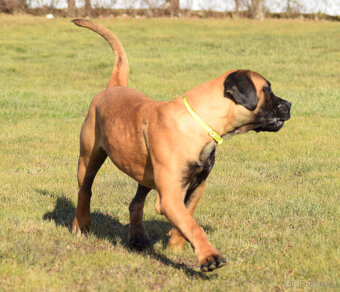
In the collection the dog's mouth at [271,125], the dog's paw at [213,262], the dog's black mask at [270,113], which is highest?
the dog's black mask at [270,113]

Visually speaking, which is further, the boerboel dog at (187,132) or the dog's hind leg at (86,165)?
the dog's hind leg at (86,165)

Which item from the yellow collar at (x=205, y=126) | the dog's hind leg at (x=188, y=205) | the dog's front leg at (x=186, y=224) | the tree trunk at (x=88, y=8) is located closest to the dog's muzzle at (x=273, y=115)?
the yellow collar at (x=205, y=126)

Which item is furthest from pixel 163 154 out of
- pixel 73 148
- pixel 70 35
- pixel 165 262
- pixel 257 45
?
pixel 70 35

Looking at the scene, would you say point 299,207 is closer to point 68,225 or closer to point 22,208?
point 68,225

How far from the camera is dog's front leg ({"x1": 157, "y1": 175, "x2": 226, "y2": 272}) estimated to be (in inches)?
172

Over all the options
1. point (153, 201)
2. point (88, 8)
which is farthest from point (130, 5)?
point (153, 201)

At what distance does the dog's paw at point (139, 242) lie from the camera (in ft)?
18.9

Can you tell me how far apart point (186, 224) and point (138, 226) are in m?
1.43

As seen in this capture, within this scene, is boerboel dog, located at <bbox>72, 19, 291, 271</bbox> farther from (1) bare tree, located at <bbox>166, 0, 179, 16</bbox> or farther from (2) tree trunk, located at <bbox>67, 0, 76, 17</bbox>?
(1) bare tree, located at <bbox>166, 0, 179, 16</bbox>

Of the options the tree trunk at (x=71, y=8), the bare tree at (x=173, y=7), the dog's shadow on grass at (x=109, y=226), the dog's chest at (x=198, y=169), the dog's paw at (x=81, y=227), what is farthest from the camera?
the bare tree at (x=173, y=7)

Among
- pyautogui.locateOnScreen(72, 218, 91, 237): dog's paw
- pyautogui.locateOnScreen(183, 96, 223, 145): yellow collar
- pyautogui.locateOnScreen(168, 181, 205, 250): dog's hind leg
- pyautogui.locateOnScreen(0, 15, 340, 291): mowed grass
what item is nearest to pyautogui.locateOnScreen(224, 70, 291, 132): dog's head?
pyautogui.locateOnScreen(183, 96, 223, 145): yellow collar

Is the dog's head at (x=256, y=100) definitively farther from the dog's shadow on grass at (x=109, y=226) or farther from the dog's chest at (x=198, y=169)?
A: the dog's shadow on grass at (x=109, y=226)

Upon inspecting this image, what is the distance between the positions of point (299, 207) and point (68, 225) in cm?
255

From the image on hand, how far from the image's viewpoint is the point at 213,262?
4.34m
